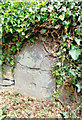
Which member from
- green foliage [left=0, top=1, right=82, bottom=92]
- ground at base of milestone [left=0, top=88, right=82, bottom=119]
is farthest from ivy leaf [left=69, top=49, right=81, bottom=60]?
ground at base of milestone [left=0, top=88, right=82, bottom=119]

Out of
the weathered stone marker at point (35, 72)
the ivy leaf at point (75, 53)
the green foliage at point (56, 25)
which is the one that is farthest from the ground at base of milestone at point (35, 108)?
the ivy leaf at point (75, 53)

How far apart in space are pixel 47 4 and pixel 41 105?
1647 millimetres

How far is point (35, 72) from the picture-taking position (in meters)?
1.93

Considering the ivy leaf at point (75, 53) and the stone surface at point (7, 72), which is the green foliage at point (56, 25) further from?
the stone surface at point (7, 72)

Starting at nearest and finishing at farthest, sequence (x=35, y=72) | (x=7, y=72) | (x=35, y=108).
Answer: (x=35, y=108)
(x=35, y=72)
(x=7, y=72)

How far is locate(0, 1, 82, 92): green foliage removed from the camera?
1.70 metres

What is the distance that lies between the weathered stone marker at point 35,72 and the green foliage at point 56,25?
0.13 m

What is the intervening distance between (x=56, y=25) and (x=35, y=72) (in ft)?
2.85

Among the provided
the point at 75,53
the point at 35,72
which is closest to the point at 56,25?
the point at 75,53

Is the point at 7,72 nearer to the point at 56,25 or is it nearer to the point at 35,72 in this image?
the point at 35,72

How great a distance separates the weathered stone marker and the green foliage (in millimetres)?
135

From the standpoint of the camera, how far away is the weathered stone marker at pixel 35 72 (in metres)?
1.87

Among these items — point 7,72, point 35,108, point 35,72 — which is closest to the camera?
point 35,108

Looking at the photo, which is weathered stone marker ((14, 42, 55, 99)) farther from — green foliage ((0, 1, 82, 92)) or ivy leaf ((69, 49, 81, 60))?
ivy leaf ((69, 49, 81, 60))
